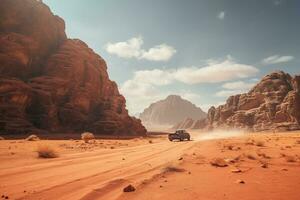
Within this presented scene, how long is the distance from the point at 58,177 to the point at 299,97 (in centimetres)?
9692

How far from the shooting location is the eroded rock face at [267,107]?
8644 centimetres

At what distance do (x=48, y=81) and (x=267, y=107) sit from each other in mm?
79034

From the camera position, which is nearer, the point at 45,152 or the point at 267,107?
the point at 45,152

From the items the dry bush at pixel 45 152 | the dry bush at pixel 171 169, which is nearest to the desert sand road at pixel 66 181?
the dry bush at pixel 171 169

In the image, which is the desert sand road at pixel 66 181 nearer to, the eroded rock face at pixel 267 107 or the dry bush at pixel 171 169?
the dry bush at pixel 171 169

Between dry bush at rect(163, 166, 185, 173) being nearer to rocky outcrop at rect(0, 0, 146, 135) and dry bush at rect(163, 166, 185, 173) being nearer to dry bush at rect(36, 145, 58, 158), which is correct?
dry bush at rect(36, 145, 58, 158)

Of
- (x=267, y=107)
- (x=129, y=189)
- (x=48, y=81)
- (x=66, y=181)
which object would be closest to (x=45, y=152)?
(x=66, y=181)

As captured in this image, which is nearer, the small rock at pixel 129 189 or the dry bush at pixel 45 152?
the small rock at pixel 129 189

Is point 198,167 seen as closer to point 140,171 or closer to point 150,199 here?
point 140,171

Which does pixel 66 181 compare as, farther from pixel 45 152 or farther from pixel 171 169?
pixel 45 152

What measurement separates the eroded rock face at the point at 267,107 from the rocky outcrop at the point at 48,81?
52639mm

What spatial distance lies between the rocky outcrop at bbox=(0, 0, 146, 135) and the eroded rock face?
52.6 metres

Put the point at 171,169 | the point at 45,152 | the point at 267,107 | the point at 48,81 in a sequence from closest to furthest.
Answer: the point at 171,169, the point at 45,152, the point at 48,81, the point at 267,107

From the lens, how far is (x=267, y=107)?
310 ft
